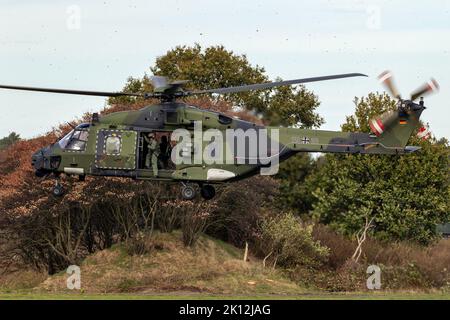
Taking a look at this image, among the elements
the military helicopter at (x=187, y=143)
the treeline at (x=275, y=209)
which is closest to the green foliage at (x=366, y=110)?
the treeline at (x=275, y=209)

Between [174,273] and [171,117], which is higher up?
[171,117]

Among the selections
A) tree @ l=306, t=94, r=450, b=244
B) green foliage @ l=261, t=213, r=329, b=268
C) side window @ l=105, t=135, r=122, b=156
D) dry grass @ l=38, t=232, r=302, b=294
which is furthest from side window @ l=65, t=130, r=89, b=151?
tree @ l=306, t=94, r=450, b=244

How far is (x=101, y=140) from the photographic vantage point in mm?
35312

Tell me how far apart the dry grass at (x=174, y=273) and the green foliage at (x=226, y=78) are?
538 inches

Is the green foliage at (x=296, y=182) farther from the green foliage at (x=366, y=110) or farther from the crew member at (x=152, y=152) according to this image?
the crew member at (x=152, y=152)

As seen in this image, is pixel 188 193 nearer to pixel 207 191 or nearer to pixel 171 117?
pixel 207 191

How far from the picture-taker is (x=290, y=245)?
55.1 metres

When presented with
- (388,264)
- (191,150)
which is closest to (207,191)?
(191,150)

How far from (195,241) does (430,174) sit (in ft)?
57.1

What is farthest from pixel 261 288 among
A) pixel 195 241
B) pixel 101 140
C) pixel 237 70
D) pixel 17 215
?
pixel 237 70

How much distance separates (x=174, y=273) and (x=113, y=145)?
16.7 metres

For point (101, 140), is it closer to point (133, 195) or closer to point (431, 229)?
point (133, 195)

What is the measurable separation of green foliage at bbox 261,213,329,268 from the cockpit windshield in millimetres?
21310

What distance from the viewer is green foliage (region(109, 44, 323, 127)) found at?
6494cm
